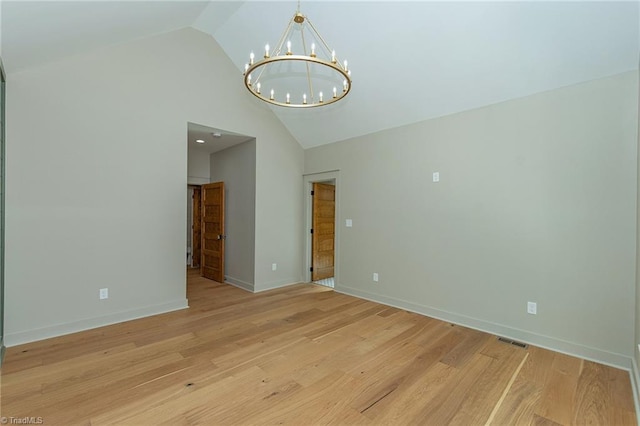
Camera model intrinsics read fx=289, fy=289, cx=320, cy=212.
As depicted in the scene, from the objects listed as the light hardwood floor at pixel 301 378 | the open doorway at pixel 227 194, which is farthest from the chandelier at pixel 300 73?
the light hardwood floor at pixel 301 378

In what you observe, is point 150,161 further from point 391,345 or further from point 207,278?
point 391,345

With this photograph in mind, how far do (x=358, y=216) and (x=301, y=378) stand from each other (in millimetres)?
2865

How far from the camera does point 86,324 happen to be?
3.34 m

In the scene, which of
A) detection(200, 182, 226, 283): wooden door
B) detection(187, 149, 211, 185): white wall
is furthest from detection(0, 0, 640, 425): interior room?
detection(187, 149, 211, 185): white wall

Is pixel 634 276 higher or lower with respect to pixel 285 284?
higher

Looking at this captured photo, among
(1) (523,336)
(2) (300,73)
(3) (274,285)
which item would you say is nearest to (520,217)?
(1) (523,336)

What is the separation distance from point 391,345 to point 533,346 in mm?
1487

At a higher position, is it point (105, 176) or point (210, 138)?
point (210, 138)

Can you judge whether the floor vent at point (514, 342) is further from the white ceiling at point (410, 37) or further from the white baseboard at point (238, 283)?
the white baseboard at point (238, 283)

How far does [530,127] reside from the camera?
311 centimetres

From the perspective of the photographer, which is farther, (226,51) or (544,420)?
(226,51)

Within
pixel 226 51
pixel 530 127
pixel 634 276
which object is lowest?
pixel 634 276

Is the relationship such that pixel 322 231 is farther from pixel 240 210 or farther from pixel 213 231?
pixel 213 231

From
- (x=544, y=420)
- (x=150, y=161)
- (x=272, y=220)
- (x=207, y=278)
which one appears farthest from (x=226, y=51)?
(x=544, y=420)
